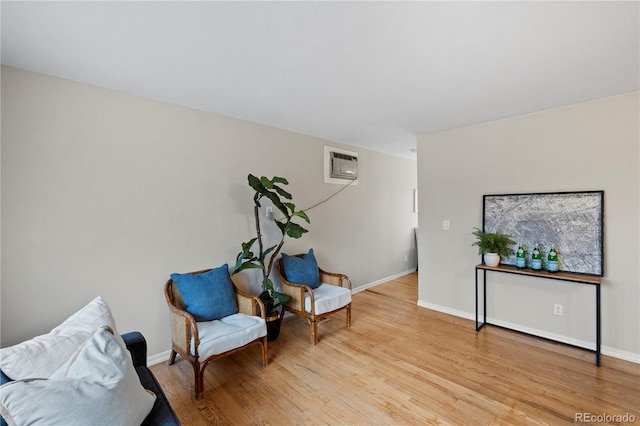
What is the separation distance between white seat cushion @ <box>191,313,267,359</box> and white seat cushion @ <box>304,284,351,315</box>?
0.67 metres

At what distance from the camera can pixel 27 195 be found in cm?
200

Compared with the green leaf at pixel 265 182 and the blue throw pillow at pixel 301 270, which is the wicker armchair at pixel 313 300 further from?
the green leaf at pixel 265 182

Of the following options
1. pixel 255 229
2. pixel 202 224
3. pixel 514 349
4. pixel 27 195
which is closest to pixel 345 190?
pixel 255 229

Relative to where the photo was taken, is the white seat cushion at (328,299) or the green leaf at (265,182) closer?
the green leaf at (265,182)

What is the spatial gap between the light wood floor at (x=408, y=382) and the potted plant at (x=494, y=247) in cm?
84

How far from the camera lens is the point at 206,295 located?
8.32 ft

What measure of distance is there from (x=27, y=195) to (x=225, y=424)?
2.14 m

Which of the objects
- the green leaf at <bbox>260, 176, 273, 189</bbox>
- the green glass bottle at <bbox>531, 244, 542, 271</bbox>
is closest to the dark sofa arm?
the green leaf at <bbox>260, 176, 273, 189</bbox>

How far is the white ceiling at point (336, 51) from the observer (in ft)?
4.79

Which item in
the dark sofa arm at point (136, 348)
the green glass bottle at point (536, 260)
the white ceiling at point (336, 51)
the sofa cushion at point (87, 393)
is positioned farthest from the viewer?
the green glass bottle at point (536, 260)

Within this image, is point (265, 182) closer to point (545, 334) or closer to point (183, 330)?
point (183, 330)

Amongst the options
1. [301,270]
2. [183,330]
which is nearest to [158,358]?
[183,330]

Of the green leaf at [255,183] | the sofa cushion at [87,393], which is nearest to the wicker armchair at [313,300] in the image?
the green leaf at [255,183]

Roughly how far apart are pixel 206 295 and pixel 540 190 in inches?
142
